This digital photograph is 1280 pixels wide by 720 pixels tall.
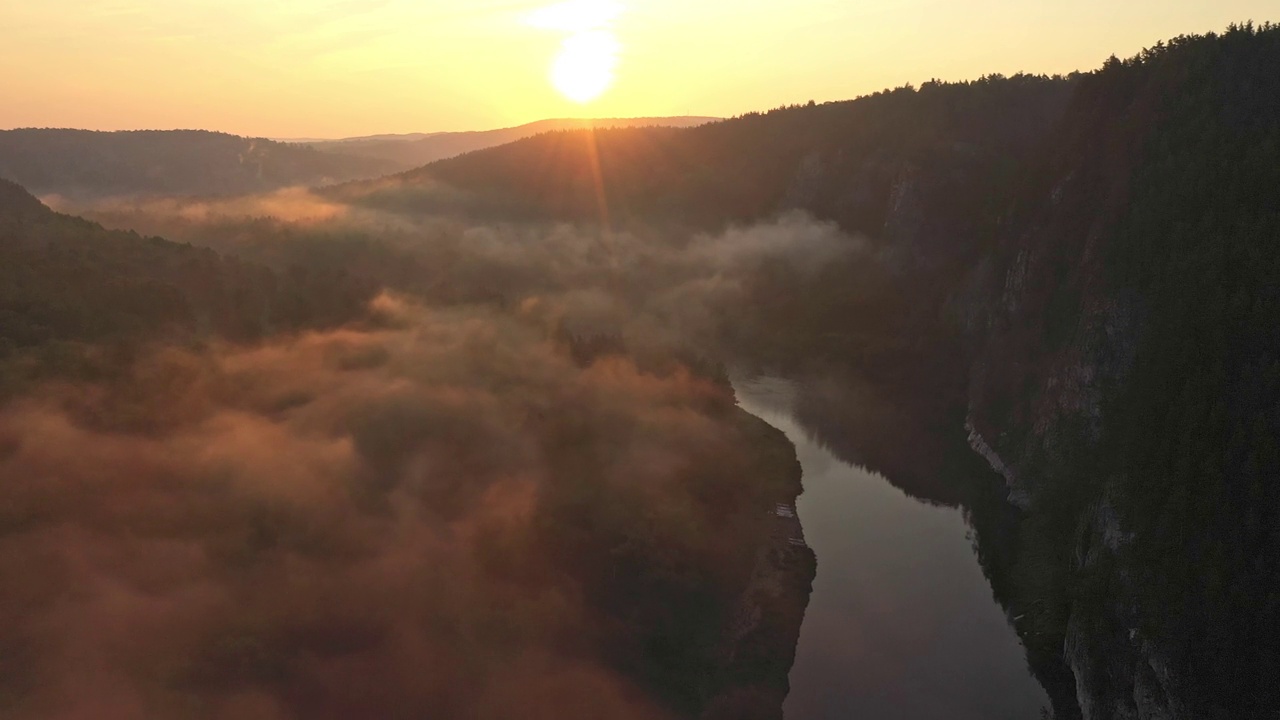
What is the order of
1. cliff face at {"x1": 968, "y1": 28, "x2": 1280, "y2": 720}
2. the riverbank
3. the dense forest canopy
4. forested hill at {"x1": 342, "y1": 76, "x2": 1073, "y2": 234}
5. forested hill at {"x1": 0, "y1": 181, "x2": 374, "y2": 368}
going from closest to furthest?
cliff face at {"x1": 968, "y1": 28, "x2": 1280, "y2": 720}, the dense forest canopy, the riverbank, forested hill at {"x1": 0, "y1": 181, "x2": 374, "y2": 368}, forested hill at {"x1": 342, "y1": 76, "x2": 1073, "y2": 234}

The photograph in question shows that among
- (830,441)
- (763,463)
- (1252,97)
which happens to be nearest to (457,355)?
(763,463)

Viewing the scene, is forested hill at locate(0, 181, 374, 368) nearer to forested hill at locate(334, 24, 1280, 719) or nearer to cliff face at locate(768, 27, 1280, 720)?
forested hill at locate(334, 24, 1280, 719)

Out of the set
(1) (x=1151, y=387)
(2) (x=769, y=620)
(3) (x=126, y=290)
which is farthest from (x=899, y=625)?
(3) (x=126, y=290)

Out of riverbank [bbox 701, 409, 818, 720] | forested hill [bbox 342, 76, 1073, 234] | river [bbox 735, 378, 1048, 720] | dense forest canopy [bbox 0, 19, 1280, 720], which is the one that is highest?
forested hill [bbox 342, 76, 1073, 234]

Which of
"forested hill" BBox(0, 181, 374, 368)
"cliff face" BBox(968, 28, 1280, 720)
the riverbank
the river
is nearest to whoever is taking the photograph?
"cliff face" BBox(968, 28, 1280, 720)

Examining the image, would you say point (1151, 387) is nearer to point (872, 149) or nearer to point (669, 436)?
point (669, 436)

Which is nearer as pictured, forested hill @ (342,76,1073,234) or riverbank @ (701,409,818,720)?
riverbank @ (701,409,818,720)

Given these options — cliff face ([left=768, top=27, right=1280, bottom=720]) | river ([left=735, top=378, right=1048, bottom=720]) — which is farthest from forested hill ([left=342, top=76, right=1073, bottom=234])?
river ([left=735, top=378, right=1048, bottom=720])

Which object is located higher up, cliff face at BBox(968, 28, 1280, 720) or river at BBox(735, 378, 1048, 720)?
cliff face at BBox(968, 28, 1280, 720)
